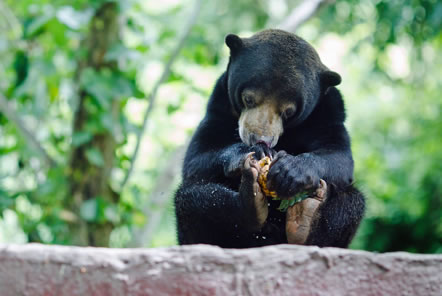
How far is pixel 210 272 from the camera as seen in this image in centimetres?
252

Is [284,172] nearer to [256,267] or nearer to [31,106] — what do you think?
[256,267]

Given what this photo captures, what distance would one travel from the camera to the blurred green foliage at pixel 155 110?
6.04 metres

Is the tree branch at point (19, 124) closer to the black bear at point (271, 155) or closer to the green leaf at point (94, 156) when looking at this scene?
the green leaf at point (94, 156)

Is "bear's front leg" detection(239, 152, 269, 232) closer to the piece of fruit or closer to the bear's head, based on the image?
the piece of fruit

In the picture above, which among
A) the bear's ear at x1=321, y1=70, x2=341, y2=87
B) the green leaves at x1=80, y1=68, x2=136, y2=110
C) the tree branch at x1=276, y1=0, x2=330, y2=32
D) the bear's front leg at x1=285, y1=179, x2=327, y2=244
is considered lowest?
the bear's front leg at x1=285, y1=179, x2=327, y2=244

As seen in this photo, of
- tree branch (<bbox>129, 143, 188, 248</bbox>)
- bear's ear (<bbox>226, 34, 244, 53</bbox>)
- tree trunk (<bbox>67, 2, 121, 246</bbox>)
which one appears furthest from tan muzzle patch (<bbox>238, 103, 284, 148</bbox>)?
tree branch (<bbox>129, 143, 188, 248</bbox>)

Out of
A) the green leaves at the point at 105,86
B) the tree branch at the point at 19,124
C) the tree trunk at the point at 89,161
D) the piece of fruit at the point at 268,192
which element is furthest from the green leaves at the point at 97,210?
the piece of fruit at the point at 268,192

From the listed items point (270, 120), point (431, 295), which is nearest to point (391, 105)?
point (270, 120)

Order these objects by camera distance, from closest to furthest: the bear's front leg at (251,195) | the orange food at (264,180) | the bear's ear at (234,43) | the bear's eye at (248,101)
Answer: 1. the bear's front leg at (251,195)
2. the orange food at (264,180)
3. the bear's eye at (248,101)
4. the bear's ear at (234,43)

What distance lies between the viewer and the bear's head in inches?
159

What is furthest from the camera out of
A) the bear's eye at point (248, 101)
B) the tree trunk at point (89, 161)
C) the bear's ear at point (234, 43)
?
the tree trunk at point (89, 161)

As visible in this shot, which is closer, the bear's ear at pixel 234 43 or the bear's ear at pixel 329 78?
the bear's ear at pixel 329 78

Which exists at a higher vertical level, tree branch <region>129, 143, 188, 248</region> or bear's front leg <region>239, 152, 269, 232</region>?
bear's front leg <region>239, 152, 269, 232</region>

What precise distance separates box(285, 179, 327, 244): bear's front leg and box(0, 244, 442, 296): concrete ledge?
948 millimetres
